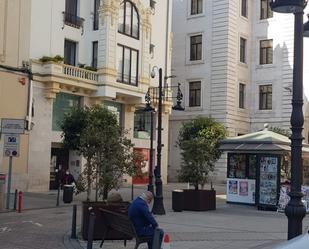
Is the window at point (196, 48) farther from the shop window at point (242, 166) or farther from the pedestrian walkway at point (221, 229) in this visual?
the pedestrian walkway at point (221, 229)

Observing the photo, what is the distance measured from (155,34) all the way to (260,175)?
20317 mm

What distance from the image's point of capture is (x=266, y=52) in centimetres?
4788

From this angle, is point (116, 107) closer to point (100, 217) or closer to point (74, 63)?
point (74, 63)

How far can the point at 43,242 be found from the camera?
493 inches

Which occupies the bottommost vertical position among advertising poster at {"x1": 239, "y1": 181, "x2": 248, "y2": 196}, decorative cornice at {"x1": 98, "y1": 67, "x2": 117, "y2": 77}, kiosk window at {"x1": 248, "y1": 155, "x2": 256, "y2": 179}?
advertising poster at {"x1": 239, "y1": 181, "x2": 248, "y2": 196}

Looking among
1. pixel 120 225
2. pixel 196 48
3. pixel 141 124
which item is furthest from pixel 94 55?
pixel 120 225

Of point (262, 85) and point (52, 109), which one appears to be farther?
point (262, 85)

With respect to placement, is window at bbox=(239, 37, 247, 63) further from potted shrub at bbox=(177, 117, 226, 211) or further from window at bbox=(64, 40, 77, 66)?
potted shrub at bbox=(177, 117, 226, 211)

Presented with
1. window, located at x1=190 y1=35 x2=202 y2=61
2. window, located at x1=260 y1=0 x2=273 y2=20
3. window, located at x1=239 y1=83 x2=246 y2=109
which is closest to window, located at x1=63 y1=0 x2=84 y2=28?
window, located at x1=190 y1=35 x2=202 y2=61

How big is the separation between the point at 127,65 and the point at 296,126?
27.6 m

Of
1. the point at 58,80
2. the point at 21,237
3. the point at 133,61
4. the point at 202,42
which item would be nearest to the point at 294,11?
the point at 21,237

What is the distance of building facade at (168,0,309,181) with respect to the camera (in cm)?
4569

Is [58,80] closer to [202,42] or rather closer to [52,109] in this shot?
[52,109]

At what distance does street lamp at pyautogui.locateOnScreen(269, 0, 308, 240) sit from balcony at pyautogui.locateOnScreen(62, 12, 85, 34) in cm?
2504
